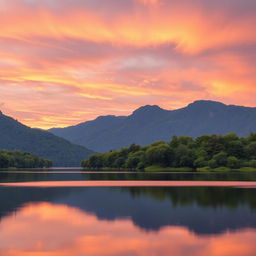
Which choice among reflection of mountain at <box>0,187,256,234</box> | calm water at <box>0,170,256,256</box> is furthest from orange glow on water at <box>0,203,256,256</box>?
reflection of mountain at <box>0,187,256,234</box>

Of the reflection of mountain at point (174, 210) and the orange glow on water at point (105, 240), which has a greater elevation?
the reflection of mountain at point (174, 210)

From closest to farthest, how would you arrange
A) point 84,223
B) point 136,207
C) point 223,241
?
point 223,241 → point 84,223 → point 136,207

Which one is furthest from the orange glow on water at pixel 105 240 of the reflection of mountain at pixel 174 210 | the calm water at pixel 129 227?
the reflection of mountain at pixel 174 210

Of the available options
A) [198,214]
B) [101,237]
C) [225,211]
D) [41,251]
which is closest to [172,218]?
[198,214]

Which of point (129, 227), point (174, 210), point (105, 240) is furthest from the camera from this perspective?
point (174, 210)

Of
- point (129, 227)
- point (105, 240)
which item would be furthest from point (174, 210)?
point (105, 240)

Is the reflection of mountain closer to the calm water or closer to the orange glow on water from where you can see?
the calm water

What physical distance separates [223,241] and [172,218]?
10672 mm

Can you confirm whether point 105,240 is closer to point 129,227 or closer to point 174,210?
point 129,227

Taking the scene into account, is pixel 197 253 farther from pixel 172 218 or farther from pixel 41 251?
pixel 172 218

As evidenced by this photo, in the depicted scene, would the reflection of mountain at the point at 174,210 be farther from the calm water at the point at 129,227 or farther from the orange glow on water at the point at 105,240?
the orange glow on water at the point at 105,240

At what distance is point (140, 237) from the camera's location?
29.7 metres

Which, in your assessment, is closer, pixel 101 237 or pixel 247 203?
pixel 101 237

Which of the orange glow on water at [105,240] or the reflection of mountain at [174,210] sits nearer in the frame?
the orange glow on water at [105,240]
